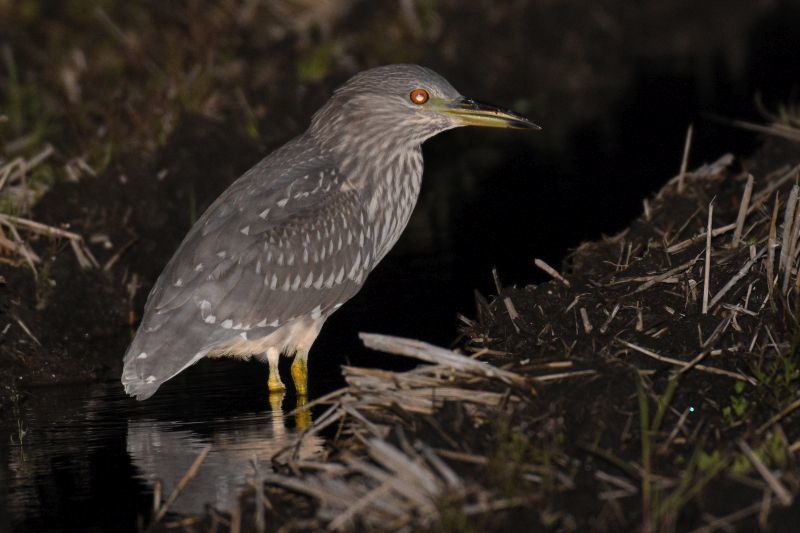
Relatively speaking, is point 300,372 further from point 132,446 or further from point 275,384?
point 132,446

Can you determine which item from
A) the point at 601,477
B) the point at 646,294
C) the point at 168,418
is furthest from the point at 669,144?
the point at 601,477

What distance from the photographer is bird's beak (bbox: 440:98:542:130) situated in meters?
8.51

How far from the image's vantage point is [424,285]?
10.4 meters

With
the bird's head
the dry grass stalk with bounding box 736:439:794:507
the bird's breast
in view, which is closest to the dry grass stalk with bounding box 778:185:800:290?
the dry grass stalk with bounding box 736:439:794:507

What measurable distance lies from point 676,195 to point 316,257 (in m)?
3.19

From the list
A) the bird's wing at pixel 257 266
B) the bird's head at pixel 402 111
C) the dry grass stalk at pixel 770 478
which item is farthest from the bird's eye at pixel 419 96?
the dry grass stalk at pixel 770 478

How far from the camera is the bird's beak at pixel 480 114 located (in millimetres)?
8508

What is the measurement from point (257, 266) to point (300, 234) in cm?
35

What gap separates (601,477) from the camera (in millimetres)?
5586

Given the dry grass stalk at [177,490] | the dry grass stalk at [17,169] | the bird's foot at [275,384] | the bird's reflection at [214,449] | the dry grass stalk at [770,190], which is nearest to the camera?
the dry grass stalk at [177,490]

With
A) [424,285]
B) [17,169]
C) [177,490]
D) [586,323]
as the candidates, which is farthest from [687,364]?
[17,169]

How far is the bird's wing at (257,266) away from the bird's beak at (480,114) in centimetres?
80

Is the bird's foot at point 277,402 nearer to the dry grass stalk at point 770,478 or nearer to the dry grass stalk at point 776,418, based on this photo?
the dry grass stalk at point 776,418

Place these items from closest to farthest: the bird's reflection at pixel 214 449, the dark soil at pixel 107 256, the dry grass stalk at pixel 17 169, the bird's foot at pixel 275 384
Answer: the bird's reflection at pixel 214 449
the bird's foot at pixel 275 384
the dark soil at pixel 107 256
the dry grass stalk at pixel 17 169
